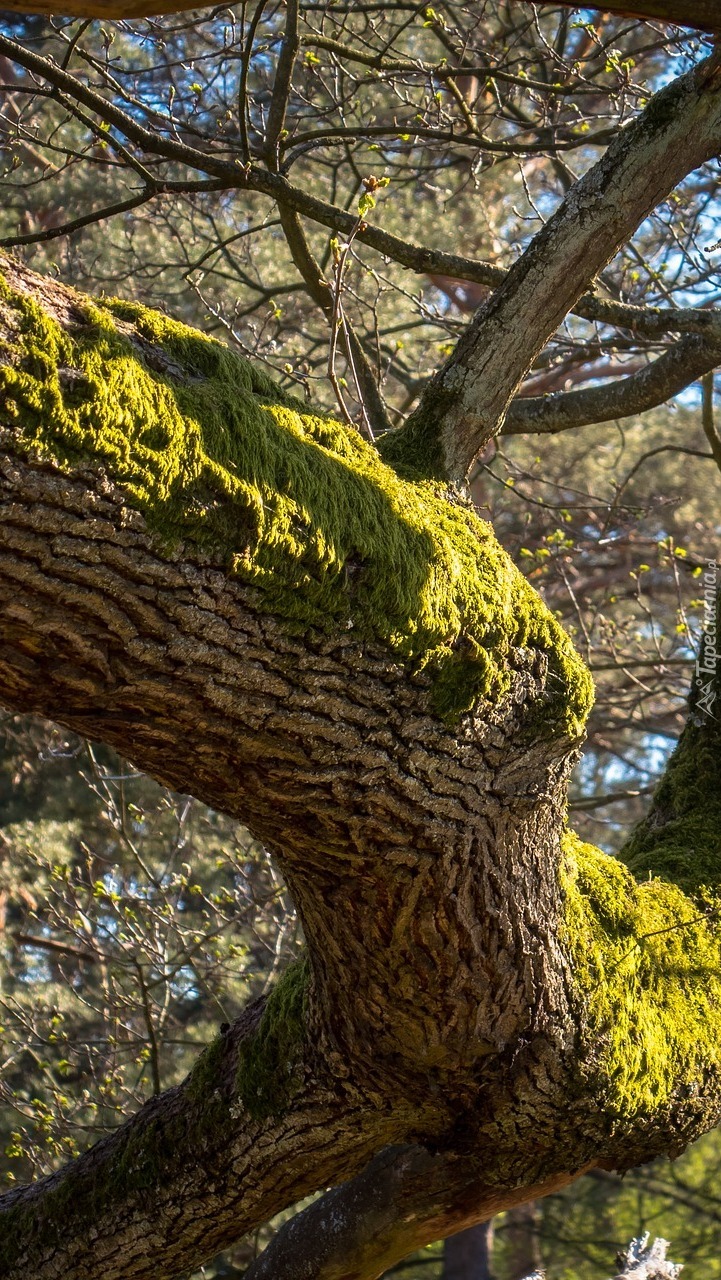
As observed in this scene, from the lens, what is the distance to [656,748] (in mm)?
8812

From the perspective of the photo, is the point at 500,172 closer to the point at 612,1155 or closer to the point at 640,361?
the point at 640,361

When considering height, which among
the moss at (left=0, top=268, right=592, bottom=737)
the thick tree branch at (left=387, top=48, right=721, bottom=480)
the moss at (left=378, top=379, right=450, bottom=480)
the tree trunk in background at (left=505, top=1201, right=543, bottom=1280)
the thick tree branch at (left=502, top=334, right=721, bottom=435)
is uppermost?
the thick tree branch at (left=502, top=334, right=721, bottom=435)

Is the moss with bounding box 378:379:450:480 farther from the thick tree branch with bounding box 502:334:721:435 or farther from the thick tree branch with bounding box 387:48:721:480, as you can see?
the thick tree branch with bounding box 502:334:721:435

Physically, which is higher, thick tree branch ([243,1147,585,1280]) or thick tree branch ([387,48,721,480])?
thick tree branch ([387,48,721,480])

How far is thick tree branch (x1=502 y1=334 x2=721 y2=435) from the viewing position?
3.91 meters

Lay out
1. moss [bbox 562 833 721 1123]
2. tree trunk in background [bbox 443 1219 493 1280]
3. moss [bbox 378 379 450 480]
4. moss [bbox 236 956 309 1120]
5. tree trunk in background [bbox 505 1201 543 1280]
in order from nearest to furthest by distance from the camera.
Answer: moss [bbox 378 379 450 480]
moss [bbox 562 833 721 1123]
moss [bbox 236 956 309 1120]
tree trunk in background [bbox 443 1219 493 1280]
tree trunk in background [bbox 505 1201 543 1280]

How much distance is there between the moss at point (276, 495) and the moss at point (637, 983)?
2.42ft

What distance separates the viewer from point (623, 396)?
160 inches

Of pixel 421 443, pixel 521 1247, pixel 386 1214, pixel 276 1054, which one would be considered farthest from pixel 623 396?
pixel 521 1247

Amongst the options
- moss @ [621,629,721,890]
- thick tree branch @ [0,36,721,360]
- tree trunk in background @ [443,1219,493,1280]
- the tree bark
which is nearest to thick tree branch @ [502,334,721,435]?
thick tree branch @ [0,36,721,360]

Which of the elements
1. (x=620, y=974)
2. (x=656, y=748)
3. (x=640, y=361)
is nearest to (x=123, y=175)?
(x=640, y=361)

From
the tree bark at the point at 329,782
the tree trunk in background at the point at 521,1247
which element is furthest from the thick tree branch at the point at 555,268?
the tree trunk in background at the point at 521,1247

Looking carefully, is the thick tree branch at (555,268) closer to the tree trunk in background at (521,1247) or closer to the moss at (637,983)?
the moss at (637,983)

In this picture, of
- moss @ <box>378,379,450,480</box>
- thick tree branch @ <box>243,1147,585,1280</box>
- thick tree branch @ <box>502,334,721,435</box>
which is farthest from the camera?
thick tree branch @ <box>502,334,721,435</box>
